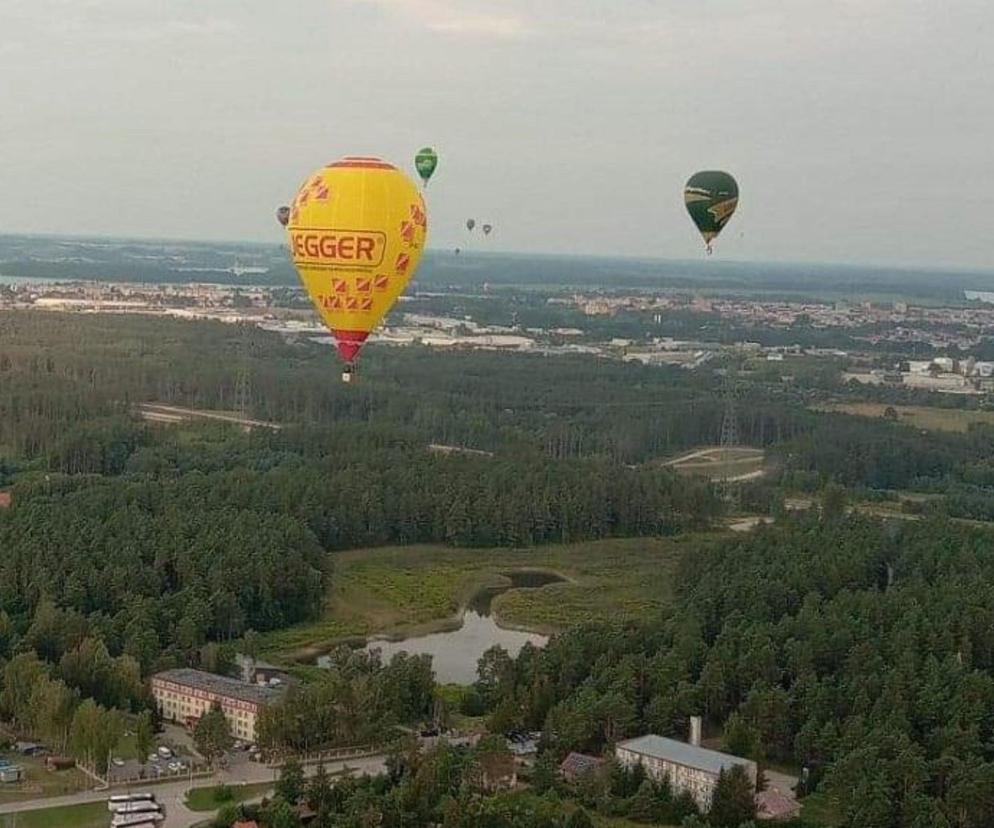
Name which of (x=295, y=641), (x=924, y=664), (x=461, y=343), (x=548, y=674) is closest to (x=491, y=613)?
(x=295, y=641)

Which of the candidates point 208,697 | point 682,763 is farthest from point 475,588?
point 682,763

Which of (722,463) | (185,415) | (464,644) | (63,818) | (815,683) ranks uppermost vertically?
(185,415)

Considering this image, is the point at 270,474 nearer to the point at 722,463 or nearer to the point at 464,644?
the point at 464,644

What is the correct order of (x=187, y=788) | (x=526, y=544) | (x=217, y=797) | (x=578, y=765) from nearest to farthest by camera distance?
(x=217, y=797)
(x=187, y=788)
(x=578, y=765)
(x=526, y=544)

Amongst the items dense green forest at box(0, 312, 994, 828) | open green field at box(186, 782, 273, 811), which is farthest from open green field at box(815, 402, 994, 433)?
open green field at box(186, 782, 273, 811)

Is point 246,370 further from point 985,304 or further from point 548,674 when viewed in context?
point 985,304

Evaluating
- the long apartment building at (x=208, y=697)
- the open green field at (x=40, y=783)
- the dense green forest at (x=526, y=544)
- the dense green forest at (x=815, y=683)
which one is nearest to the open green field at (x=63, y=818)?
the open green field at (x=40, y=783)

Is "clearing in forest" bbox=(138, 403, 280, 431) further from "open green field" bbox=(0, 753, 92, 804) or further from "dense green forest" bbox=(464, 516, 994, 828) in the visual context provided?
"open green field" bbox=(0, 753, 92, 804)
